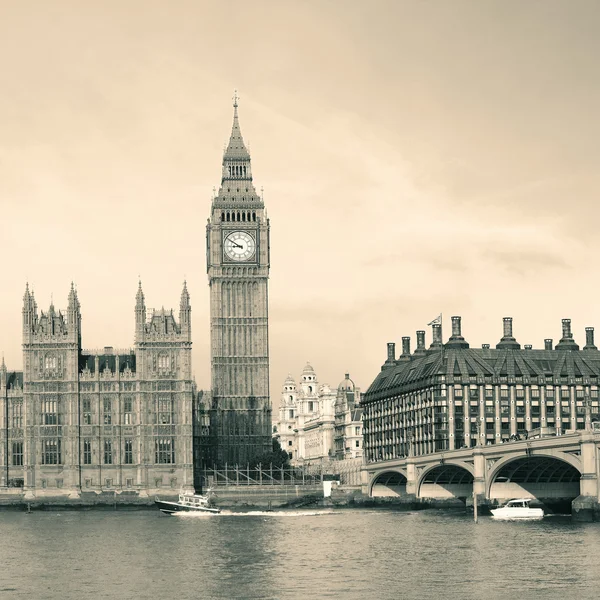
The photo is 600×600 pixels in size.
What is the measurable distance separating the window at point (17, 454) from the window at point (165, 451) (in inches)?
675

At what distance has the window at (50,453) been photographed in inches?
7362

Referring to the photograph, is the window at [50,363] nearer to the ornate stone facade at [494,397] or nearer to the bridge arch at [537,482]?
the ornate stone facade at [494,397]

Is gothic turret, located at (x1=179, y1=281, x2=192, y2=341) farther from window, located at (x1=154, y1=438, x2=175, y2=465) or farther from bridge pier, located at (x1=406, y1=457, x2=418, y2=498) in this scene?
bridge pier, located at (x1=406, y1=457, x2=418, y2=498)

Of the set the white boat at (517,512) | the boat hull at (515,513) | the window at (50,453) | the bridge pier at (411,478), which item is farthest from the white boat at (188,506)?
the boat hull at (515,513)

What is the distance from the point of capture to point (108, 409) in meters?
189

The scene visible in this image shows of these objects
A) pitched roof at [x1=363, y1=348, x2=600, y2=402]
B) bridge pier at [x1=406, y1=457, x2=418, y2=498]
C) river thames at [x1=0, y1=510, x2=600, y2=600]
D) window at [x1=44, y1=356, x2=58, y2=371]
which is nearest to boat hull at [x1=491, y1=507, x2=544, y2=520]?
river thames at [x1=0, y1=510, x2=600, y2=600]

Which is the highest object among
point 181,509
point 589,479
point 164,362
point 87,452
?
point 164,362

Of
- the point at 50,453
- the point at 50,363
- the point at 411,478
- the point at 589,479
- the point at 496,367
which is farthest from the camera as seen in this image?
the point at 496,367

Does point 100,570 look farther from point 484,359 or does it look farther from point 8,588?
point 484,359

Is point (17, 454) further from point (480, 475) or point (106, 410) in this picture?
point (480, 475)

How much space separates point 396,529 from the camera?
415 ft

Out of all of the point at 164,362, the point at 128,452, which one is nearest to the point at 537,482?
the point at 164,362

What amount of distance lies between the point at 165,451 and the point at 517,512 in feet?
199

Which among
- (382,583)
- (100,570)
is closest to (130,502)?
(100,570)
